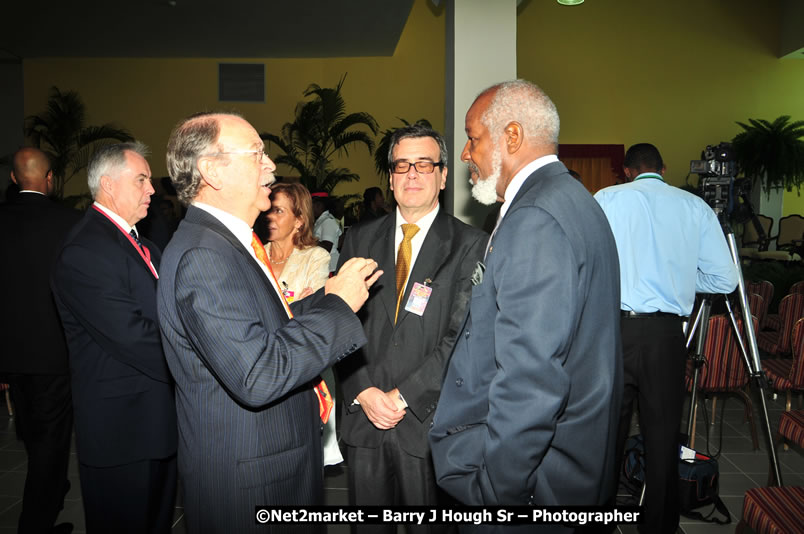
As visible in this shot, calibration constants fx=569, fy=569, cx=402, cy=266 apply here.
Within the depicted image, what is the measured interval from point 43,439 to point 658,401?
2.93m

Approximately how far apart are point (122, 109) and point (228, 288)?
12.3 meters

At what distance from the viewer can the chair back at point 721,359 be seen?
3.82 m

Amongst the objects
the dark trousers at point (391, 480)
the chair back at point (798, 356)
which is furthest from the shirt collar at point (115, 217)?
the chair back at point (798, 356)

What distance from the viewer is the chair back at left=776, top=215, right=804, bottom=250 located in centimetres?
1132

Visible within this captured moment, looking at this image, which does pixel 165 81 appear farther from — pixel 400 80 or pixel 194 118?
pixel 194 118

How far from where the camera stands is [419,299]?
2.14 meters

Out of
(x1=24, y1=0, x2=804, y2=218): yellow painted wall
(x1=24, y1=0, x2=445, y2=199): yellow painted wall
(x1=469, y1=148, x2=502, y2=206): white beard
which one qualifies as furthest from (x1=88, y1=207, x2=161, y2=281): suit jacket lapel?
(x1=24, y1=0, x2=445, y2=199): yellow painted wall

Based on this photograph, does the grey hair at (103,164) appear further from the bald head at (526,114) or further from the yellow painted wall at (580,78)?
the yellow painted wall at (580,78)

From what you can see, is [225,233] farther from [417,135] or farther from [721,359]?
[721,359]

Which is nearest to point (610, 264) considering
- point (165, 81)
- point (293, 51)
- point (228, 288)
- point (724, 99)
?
point (228, 288)

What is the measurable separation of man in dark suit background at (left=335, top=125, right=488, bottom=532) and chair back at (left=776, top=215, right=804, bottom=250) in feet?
37.7

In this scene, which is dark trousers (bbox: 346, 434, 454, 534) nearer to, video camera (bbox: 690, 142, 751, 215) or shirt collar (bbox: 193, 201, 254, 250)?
shirt collar (bbox: 193, 201, 254, 250)

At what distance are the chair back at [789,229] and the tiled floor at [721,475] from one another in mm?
8314

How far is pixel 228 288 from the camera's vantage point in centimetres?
137
